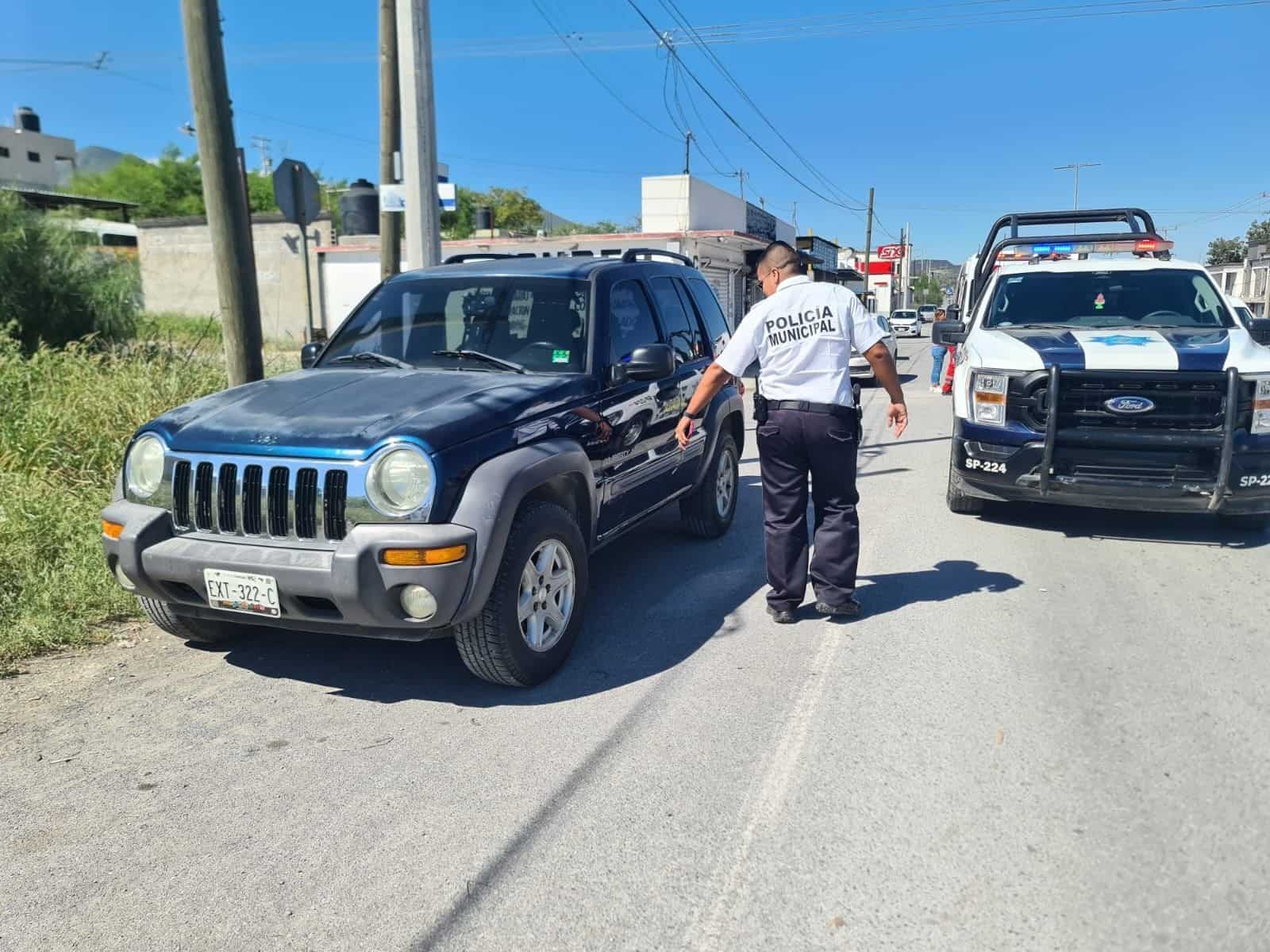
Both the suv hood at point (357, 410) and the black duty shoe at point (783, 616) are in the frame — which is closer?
the suv hood at point (357, 410)

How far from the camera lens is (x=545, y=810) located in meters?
3.20

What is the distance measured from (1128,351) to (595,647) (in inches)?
162

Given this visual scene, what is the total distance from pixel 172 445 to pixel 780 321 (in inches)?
112

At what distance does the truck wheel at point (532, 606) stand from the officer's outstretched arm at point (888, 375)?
5.56ft

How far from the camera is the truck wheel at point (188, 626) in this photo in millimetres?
4355

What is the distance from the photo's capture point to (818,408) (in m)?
4.74

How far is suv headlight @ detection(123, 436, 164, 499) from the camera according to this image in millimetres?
4059

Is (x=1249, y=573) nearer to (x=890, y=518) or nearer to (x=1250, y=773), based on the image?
(x=890, y=518)

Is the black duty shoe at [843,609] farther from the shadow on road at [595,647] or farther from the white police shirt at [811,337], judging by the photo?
the white police shirt at [811,337]

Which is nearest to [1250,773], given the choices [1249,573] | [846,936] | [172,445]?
[846,936]

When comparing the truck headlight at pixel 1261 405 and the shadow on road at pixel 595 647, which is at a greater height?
the truck headlight at pixel 1261 405

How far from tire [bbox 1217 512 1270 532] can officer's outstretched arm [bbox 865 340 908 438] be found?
9.90 ft

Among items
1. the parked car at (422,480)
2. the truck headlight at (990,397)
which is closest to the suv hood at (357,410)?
the parked car at (422,480)

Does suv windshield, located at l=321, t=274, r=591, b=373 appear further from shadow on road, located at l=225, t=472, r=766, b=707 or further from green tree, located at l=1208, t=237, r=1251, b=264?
green tree, located at l=1208, t=237, r=1251, b=264
